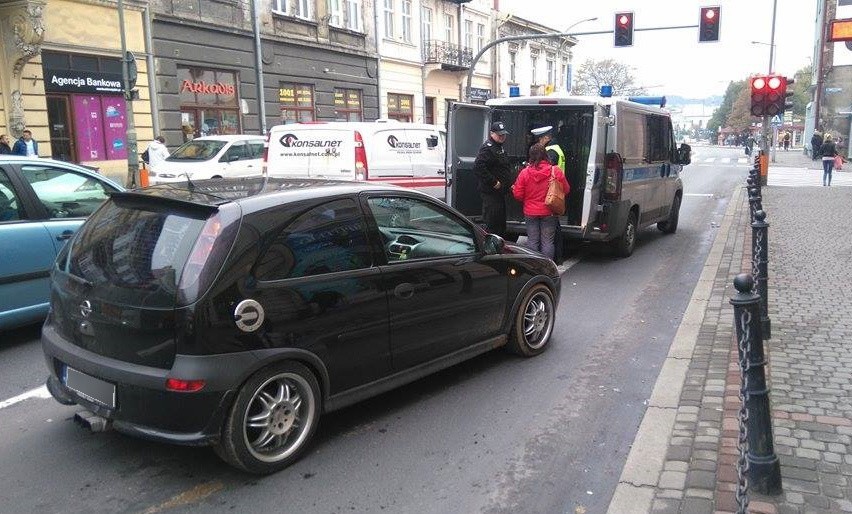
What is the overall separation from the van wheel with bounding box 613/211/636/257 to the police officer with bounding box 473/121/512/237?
1.84m

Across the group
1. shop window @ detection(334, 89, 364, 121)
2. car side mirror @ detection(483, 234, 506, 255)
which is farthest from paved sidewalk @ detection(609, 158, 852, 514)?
shop window @ detection(334, 89, 364, 121)

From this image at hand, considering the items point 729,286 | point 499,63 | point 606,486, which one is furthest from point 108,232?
point 499,63

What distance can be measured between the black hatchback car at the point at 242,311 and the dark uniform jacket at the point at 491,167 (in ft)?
14.0

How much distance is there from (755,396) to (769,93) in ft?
48.1

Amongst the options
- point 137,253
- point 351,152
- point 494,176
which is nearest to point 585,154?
point 494,176

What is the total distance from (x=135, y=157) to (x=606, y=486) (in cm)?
1658

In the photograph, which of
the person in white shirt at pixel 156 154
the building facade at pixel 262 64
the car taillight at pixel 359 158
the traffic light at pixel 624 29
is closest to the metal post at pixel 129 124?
the person in white shirt at pixel 156 154

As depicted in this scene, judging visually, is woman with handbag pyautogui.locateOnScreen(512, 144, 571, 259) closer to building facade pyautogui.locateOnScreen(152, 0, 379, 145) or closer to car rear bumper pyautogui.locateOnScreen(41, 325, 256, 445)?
car rear bumper pyautogui.locateOnScreen(41, 325, 256, 445)

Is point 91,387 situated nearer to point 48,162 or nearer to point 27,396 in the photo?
point 27,396

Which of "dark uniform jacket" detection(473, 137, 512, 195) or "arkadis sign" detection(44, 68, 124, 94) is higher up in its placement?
"arkadis sign" detection(44, 68, 124, 94)

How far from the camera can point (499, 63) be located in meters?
41.2

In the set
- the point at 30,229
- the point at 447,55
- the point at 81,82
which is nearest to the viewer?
the point at 30,229

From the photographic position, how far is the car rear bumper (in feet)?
11.1

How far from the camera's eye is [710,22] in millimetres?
23172
